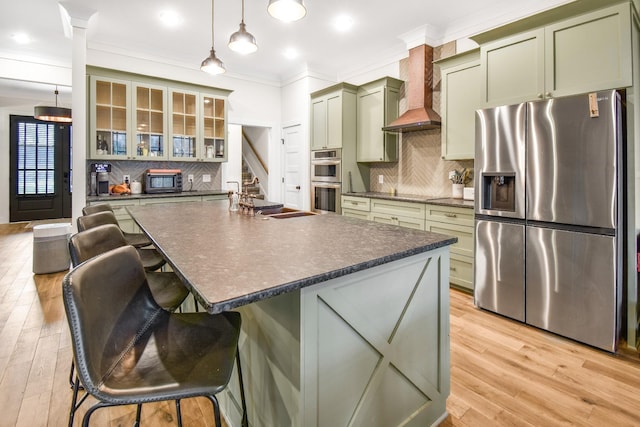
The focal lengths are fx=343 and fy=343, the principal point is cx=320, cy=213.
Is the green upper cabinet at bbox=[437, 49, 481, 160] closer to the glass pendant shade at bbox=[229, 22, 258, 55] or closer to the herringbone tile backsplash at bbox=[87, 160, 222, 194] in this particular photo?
the glass pendant shade at bbox=[229, 22, 258, 55]

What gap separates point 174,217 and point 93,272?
1.50 meters

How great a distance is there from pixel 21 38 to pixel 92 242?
4.55 meters

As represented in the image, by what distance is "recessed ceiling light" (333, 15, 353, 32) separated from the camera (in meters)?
3.88

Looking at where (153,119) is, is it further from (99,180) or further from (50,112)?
(50,112)

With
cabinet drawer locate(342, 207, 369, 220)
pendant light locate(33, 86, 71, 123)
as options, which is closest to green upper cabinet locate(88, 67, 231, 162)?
cabinet drawer locate(342, 207, 369, 220)

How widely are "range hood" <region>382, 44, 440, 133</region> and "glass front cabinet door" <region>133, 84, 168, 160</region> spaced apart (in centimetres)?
320

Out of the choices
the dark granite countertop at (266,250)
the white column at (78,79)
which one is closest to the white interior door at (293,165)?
the white column at (78,79)

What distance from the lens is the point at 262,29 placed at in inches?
165

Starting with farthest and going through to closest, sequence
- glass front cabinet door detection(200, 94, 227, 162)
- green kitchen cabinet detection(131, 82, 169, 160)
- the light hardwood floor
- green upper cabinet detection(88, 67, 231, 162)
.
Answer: glass front cabinet door detection(200, 94, 227, 162) → green kitchen cabinet detection(131, 82, 169, 160) → green upper cabinet detection(88, 67, 231, 162) → the light hardwood floor

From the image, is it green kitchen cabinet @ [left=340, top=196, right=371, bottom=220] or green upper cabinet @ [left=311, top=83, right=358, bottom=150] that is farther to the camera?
green upper cabinet @ [left=311, top=83, right=358, bottom=150]

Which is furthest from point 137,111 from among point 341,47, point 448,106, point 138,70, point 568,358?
point 568,358

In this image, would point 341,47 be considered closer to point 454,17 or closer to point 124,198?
point 454,17

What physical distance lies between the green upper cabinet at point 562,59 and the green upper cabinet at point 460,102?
1.66 ft

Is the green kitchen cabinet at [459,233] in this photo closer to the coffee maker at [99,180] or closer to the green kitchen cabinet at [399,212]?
the green kitchen cabinet at [399,212]
